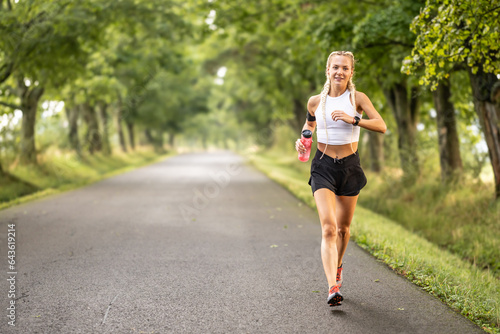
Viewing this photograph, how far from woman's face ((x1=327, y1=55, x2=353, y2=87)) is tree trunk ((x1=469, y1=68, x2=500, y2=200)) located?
6.02 meters

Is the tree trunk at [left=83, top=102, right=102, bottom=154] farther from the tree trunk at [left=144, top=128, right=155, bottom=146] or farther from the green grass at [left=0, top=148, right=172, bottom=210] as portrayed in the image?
the tree trunk at [left=144, top=128, right=155, bottom=146]

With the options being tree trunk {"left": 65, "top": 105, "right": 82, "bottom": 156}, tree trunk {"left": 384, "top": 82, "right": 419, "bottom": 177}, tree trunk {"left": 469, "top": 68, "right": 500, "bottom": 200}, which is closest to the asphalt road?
tree trunk {"left": 469, "top": 68, "right": 500, "bottom": 200}

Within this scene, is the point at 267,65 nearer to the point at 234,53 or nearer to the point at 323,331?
the point at 234,53

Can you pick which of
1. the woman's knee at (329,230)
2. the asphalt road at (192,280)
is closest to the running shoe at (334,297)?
the asphalt road at (192,280)

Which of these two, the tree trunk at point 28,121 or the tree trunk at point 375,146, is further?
the tree trunk at point 375,146

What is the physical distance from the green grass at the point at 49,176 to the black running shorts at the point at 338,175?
8.35 metres

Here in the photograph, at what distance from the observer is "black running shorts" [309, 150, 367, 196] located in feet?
14.9

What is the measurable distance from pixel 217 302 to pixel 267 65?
2119 cm

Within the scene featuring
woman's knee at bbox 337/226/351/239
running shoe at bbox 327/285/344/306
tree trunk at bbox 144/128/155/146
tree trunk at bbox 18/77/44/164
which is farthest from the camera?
tree trunk at bbox 144/128/155/146

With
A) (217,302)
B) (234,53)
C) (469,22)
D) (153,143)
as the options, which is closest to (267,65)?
(234,53)

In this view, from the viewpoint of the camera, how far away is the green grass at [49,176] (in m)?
12.4

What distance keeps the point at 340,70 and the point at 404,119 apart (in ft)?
35.3

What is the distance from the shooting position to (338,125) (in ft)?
14.7

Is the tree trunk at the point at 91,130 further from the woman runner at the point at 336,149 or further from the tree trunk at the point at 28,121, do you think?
the woman runner at the point at 336,149
